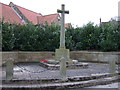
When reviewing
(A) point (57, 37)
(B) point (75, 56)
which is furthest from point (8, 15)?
(B) point (75, 56)

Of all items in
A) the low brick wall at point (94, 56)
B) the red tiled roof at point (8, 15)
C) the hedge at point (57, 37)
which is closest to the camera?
the low brick wall at point (94, 56)

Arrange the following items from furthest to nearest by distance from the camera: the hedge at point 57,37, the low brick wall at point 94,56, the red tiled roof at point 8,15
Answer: the red tiled roof at point 8,15 < the hedge at point 57,37 < the low brick wall at point 94,56

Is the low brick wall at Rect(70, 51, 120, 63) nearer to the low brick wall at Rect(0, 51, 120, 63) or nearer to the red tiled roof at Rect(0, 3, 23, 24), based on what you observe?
the low brick wall at Rect(0, 51, 120, 63)

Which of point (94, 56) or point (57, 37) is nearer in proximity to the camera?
point (94, 56)

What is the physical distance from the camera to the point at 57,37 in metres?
12.5

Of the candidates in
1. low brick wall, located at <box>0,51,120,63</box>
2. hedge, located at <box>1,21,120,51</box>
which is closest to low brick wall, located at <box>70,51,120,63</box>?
low brick wall, located at <box>0,51,120,63</box>

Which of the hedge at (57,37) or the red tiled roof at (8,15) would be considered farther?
the red tiled roof at (8,15)

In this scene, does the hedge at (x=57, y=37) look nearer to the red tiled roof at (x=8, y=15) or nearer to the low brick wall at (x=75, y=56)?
the low brick wall at (x=75, y=56)

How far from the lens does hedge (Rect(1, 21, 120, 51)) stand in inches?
466

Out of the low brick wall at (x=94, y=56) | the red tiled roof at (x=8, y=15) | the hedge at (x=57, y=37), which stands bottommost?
the low brick wall at (x=94, y=56)

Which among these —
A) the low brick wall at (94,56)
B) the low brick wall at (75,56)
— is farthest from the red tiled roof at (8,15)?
the low brick wall at (94,56)

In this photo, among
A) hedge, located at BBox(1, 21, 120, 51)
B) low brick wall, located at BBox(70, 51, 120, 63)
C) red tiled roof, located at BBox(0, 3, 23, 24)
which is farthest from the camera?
red tiled roof, located at BBox(0, 3, 23, 24)

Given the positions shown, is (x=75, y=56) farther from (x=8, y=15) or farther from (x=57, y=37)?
(x=8, y=15)

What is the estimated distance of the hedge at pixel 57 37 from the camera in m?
11.8
